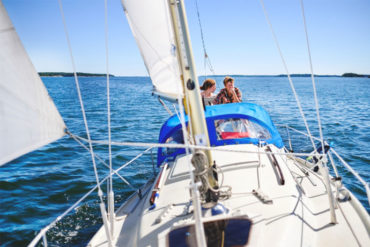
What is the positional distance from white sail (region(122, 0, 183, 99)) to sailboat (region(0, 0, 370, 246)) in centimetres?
2

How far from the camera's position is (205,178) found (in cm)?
244

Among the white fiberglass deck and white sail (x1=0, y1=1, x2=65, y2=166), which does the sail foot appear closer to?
the white fiberglass deck

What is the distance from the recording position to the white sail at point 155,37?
12.3 feet

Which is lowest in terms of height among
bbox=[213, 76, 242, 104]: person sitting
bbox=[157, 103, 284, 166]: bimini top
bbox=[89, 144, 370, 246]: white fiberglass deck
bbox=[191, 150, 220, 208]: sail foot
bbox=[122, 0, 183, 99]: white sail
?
bbox=[89, 144, 370, 246]: white fiberglass deck

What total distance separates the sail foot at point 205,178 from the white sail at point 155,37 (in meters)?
1.45

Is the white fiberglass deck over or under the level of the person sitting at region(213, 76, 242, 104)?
under

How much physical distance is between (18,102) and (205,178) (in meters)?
1.88

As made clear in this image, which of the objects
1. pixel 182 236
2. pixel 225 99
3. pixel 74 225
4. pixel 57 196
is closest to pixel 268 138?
pixel 225 99

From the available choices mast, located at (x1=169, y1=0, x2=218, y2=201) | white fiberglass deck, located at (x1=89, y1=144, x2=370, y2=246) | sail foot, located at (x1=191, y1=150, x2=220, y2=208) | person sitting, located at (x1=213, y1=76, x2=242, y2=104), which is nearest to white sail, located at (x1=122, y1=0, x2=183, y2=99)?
mast, located at (x1=169, y1=0, x2=218, y2=201)

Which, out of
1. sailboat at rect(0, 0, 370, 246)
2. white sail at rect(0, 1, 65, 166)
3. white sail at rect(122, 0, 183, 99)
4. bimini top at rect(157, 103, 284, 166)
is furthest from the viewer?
bimini top at rect(157, 103, 284, 166)

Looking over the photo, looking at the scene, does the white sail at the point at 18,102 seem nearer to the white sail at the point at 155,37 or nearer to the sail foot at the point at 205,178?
the sail foot at the point at 205,178

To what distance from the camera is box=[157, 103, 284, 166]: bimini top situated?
473 centimetres

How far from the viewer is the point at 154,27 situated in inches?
155

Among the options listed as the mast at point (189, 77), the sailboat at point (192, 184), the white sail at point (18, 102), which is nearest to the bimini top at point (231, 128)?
the sailboat at point (192, 184)
